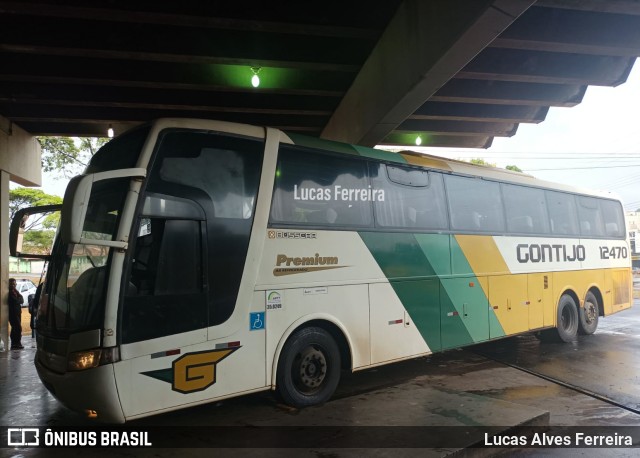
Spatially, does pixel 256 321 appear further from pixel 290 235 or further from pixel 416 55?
pixel 416 55

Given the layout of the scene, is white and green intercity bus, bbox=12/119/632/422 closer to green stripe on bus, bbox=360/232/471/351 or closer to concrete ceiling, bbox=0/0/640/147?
green stripe on bus, bbox=360/232/471/351

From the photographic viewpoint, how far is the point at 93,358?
13.2 feet

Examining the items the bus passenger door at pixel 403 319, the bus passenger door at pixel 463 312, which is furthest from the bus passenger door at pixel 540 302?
the bus passenger door at pixel 403 319

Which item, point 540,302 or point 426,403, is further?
point 540,302

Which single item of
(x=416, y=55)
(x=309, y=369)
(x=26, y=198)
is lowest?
(x=309, y=369)

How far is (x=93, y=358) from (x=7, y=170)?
9.11m

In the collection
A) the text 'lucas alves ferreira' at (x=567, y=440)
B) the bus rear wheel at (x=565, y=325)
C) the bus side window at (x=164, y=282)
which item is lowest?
the text 'lucas alves ferreira' at (x=567, y=440)

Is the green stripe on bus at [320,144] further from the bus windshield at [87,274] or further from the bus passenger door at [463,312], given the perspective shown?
the bus passenger door at [463,312]

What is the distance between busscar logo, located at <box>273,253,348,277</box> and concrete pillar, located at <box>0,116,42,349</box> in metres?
8.54

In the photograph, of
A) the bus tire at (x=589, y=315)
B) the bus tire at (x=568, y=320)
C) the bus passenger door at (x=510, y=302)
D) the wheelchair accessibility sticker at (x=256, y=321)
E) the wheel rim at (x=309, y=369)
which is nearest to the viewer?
the wheelchair accessibility sticker at (x=256, y=321)

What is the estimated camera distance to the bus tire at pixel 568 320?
32.5 feet

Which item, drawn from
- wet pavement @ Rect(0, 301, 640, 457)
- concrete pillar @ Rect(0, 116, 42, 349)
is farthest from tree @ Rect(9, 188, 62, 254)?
wet pavement @ Rect(0, 301, 640, 457)

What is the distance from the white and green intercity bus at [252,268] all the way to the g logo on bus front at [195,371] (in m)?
0.02

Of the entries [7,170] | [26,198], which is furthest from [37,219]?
[7,170]
